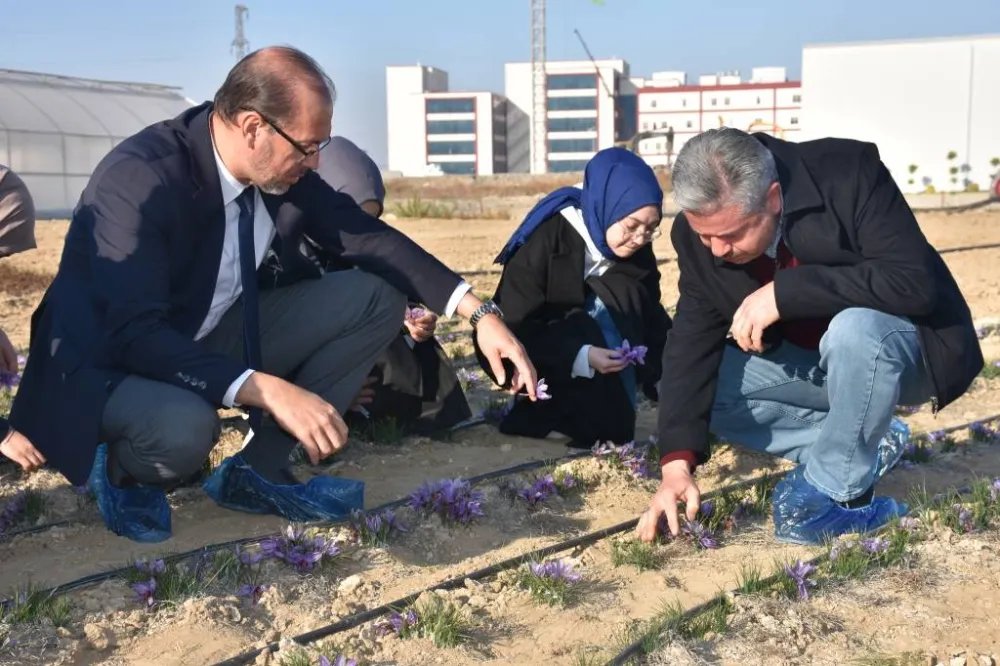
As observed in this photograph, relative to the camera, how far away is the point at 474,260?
44.0 ft

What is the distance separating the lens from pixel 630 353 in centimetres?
514

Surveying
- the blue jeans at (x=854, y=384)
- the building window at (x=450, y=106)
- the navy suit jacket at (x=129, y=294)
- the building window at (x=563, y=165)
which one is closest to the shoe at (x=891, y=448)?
the blue jeans at (x=854, y=384)

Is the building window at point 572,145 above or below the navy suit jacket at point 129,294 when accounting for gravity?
above

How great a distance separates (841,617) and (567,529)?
46.8 inches

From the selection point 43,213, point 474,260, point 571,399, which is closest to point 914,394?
point 571,399

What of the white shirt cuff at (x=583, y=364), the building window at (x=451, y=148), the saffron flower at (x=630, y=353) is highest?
the building window at (x=451, y=148)

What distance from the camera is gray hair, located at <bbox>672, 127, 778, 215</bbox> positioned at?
365 cm

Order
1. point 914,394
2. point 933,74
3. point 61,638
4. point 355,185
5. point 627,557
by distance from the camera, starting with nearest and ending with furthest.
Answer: point 61,638, point 627,557, point 914,394, point 355,185, point 933,74

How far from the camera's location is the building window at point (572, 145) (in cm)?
12331

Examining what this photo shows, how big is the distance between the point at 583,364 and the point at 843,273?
1.62 m

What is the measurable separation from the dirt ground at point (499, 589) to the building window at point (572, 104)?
398 feet

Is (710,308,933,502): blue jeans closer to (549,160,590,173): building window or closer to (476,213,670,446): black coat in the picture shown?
(476,213,670,446): black coat

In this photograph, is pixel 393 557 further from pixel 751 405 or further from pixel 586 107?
pixel 586 107

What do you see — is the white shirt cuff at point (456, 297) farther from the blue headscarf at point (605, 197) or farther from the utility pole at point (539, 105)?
the utility pole at point (539, 105)
